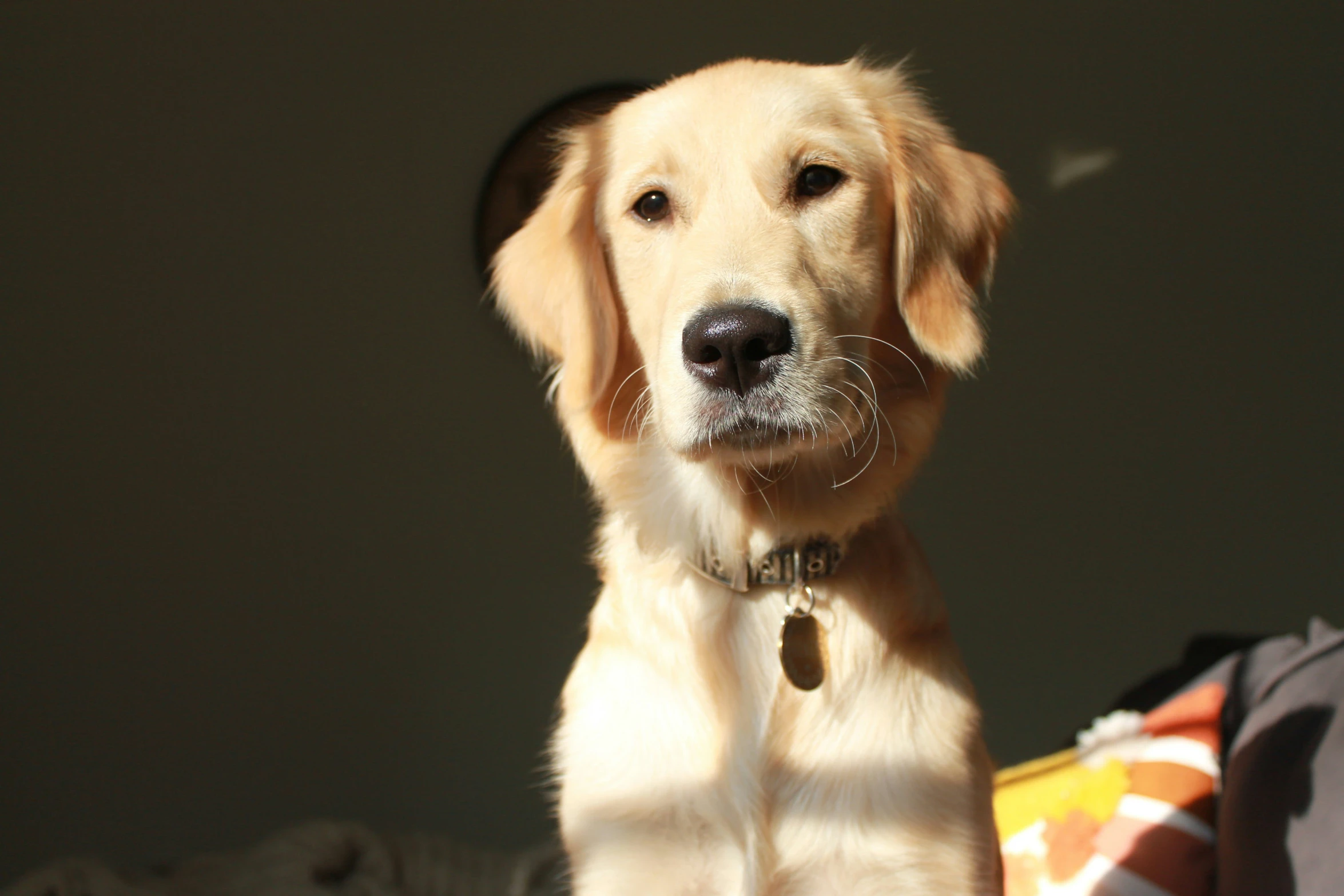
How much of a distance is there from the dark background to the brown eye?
155cm

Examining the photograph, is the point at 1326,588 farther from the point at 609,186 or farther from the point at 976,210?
the point at 609,186

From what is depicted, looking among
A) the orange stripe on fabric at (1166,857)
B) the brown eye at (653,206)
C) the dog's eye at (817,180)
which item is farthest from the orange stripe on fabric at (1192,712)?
the brown eye at (653,206)

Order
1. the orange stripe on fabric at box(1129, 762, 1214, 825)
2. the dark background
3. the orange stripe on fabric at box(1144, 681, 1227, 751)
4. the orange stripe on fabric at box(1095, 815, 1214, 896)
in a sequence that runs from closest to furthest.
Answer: the orange stripe on fabric at box(1095, 815, 1214, 896) → the orange stripe on fabric at box(1129, 762, 1214, 825) → the orange stripe on fabric at box(1144, 681, 1227, 751) → the dark background

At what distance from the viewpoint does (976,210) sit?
1444mm

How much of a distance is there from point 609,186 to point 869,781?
0.93m

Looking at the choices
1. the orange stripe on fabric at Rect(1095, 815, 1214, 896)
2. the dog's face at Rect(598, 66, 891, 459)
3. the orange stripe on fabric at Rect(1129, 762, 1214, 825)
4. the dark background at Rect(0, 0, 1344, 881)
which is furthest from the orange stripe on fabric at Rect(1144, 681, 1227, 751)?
the dog's face at Rect(598, 66, 891, 459)

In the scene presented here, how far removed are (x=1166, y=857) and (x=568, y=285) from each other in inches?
57.4

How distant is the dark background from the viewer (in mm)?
2617

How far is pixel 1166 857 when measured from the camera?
1.71 m

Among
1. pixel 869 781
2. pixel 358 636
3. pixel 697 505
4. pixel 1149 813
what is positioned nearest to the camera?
pixel 869 781

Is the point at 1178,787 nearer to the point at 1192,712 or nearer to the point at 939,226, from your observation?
the point at 1192,712

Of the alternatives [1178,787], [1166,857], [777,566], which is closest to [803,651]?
[777,566]

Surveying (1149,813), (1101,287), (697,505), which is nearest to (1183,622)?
(1101,287)

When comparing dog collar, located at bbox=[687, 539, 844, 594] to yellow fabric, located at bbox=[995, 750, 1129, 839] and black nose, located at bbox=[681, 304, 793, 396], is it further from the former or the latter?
yellow fabric, located at bbox=[995, 750, 1129, 839]
